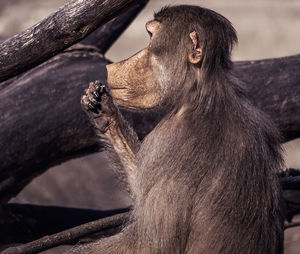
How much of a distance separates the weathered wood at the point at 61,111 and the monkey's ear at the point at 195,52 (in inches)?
50.8

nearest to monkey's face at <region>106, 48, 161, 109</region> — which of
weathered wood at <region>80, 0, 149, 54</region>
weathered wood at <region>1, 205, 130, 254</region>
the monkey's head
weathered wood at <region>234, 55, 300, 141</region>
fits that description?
the monkey's head

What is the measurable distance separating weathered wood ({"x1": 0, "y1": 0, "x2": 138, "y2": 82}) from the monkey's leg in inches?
22.3

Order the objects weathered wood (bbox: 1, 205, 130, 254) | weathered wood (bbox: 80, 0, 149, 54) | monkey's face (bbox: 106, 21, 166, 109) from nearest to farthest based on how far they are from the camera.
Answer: monkey's face (bbox: 106, 21, 166, 109)
weathered wood (bbox: 1, 205, 130, 254)
weathered wood (bbox: 80, 0, 149, 54)

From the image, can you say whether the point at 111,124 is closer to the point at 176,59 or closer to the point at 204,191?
the point at 176,59

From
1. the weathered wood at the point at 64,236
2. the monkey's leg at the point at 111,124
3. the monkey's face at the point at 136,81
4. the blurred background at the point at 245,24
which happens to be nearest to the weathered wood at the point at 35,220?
the weathered wood at the point at 64,236

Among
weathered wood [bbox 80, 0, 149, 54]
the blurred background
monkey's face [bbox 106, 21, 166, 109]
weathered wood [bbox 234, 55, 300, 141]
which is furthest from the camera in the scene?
the blurred background

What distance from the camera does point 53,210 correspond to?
4453mm

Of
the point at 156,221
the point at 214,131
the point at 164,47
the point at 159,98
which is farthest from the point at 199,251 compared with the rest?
the point at 164,47

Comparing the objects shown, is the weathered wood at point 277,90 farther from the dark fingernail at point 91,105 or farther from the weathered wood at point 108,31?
the dark fingernail at point 91,105

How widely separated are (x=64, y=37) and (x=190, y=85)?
66 cm

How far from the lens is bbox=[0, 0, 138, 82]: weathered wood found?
2.58 metres

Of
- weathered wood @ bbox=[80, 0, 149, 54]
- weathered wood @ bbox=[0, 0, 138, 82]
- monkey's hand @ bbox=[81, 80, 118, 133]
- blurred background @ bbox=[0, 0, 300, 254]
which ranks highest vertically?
weathered wood @ bbox=[0, 0, 138, 82]

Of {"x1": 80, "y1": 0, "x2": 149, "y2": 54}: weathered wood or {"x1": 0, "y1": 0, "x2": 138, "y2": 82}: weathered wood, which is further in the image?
{"x1": 80, "y1": 0, "x2": 149, "y2": 54}: weathered wood

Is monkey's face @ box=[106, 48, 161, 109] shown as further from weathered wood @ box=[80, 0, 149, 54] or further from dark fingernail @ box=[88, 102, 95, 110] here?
weathered wood @ box=[80, 0, 149, 54]
